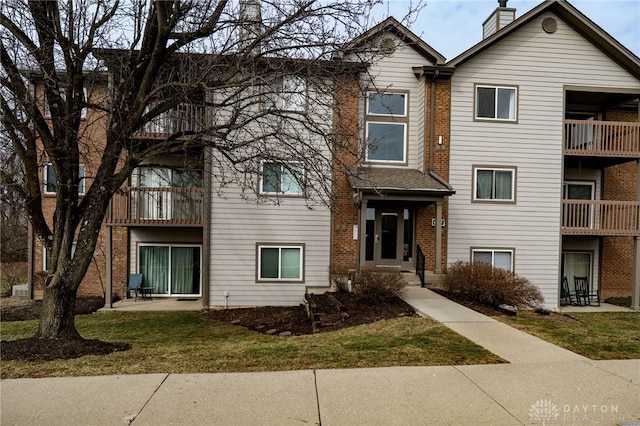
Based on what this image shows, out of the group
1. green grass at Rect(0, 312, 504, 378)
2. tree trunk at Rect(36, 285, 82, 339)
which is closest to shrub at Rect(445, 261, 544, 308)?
green grass at Rect(0, 312, 504, 378)

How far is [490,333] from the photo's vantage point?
269 inches

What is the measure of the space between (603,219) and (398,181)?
7.50 metres

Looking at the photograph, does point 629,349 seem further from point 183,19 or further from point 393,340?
point 183,19

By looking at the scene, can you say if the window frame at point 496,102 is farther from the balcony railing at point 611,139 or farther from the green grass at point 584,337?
the green grass at point 584,337

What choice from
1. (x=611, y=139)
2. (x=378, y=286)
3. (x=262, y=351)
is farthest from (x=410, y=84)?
(x=262, y=351)

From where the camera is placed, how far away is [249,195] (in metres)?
12.0

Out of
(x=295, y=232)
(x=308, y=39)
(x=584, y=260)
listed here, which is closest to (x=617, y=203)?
(x=584, y=260)

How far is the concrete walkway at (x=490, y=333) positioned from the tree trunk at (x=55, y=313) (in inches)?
271

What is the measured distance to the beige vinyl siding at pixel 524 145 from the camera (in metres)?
12.6

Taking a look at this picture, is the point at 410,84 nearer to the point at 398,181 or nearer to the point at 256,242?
the point at 398,181

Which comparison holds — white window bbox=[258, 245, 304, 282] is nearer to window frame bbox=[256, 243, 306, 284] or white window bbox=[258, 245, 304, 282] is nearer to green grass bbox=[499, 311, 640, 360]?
window frame bbox=[256, 243, 306, 284]

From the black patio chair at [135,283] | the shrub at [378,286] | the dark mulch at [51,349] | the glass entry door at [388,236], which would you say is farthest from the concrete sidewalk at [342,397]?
the black patio chair at [135,283]

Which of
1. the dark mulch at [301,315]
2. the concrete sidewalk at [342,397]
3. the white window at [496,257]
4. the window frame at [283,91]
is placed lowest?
the dark mulch at [301,315]

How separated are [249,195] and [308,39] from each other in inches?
233
